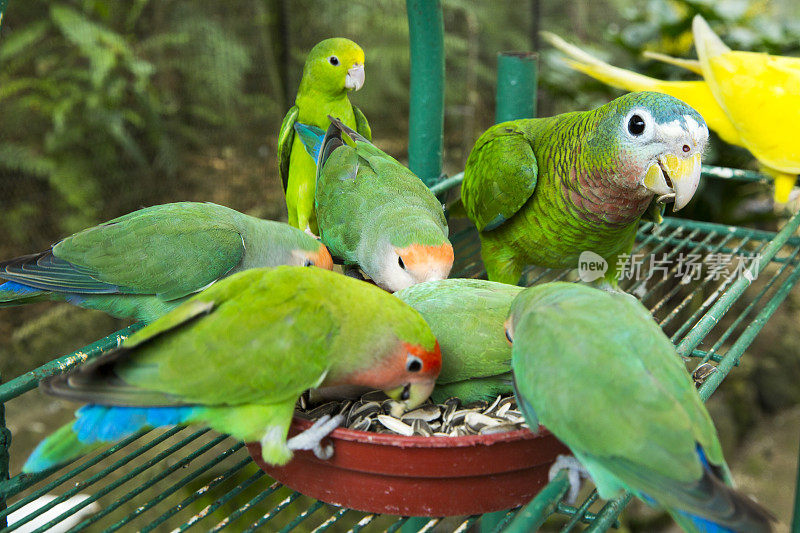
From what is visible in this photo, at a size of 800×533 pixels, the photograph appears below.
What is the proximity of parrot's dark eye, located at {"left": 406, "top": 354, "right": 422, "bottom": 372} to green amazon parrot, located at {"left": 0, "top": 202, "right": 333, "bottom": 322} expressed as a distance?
0.58 metres

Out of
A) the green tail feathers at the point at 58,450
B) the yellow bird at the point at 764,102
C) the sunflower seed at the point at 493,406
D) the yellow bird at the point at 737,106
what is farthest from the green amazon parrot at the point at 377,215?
the yellow bird at the point at 764,102

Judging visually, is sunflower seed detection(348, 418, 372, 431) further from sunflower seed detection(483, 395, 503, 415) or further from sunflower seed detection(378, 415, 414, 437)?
sunflower seed detection(483, 395, 503, 415)

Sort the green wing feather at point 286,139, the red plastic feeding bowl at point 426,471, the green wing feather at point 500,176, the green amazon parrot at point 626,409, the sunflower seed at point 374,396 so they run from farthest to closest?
the green wing feather at point 286,139 < the green wing feather at point 500,176 < the sunflower seed at point 374,396 < the red plastic feeding bowl at point 426,471 < the green amazon parrot at point 626,409

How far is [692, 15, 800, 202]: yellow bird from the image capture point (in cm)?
214

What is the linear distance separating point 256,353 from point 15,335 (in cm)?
329

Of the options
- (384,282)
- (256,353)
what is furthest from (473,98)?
(256,353)

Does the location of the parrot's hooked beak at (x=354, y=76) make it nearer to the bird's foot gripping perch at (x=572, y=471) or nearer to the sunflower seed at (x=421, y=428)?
the sunflower seed at (x=421, y=428)

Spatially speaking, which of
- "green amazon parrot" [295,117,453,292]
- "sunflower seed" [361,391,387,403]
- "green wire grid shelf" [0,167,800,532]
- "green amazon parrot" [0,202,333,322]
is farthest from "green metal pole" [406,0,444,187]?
"sunflower seed" [361,391,387,403]

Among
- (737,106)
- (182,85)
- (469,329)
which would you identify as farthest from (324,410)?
(182,85)

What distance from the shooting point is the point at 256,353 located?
96cm

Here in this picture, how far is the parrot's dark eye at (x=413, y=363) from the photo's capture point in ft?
3.43

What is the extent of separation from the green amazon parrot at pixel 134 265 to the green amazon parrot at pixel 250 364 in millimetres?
415

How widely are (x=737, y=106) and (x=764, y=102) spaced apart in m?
0.08

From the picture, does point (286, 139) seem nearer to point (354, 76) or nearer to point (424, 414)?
point (354, 76)
